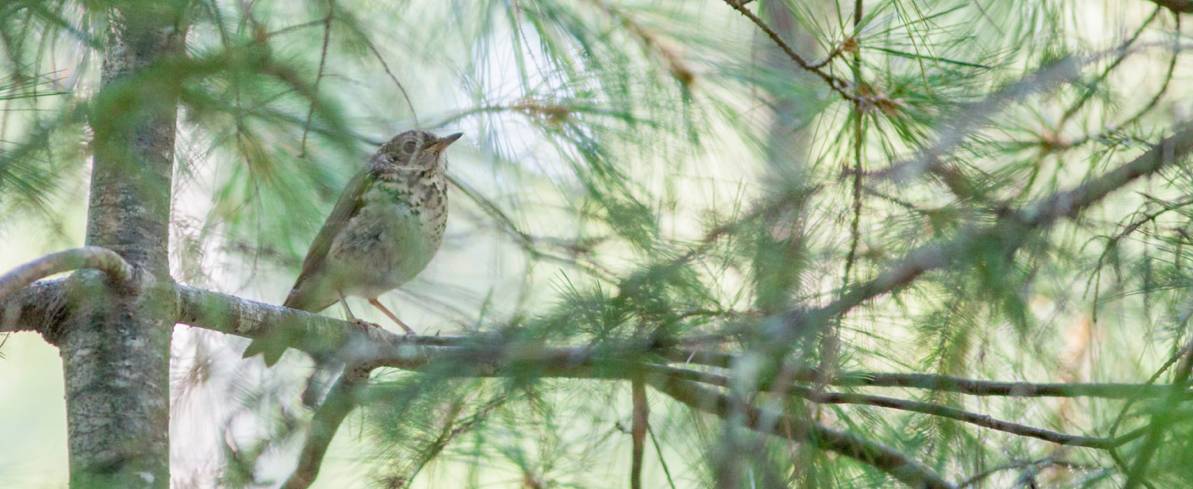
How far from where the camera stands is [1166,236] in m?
2.65

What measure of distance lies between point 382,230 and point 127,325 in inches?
58.7

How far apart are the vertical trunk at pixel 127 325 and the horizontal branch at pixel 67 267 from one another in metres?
0.14

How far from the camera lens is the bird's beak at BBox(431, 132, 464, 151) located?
3986 millimetres

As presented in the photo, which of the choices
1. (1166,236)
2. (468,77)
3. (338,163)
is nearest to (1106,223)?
(1166,236)

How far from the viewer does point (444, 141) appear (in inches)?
163

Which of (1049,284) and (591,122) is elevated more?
(591,122)

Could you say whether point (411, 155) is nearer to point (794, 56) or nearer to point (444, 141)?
point (444, 141)

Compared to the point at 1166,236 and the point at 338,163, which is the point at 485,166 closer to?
the point at 338,163

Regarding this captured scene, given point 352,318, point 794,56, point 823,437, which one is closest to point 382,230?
point 352,318

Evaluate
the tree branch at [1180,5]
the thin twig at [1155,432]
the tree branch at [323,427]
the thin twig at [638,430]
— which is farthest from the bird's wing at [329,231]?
the thin twig at [1155,432]

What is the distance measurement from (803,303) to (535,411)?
22.9 inches

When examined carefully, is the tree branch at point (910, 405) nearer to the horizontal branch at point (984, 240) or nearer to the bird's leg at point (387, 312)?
the horizontal branch at point (984, 240)

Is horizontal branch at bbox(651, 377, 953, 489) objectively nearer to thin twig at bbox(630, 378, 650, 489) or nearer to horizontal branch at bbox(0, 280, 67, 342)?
thin twig at bbox(630, 378, 650, 489)

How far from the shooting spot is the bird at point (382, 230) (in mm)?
4273
